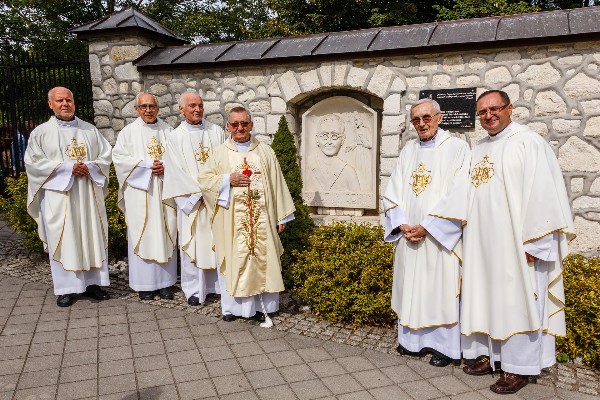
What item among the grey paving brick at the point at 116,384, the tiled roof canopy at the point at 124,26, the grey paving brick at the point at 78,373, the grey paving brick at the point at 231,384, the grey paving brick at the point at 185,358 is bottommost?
the grey paving brick at the point at 231,384

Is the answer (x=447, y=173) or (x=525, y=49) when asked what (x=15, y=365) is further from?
(x=525, y=49)

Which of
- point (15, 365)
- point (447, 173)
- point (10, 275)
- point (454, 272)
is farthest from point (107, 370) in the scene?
point (10, 275)

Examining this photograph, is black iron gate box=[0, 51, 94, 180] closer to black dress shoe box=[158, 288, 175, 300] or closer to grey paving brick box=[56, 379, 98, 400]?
black dress shoe box=[158, 288, 175, 300]

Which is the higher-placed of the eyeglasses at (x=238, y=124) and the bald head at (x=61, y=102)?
the bald head at (x=61, y=102)

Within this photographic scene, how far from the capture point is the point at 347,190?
6273 millimetres

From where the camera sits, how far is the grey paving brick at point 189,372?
136 inches

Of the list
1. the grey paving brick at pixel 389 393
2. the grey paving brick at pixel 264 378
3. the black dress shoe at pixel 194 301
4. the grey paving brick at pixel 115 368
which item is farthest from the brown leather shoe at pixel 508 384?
the black dress shoe at pixel 194 301

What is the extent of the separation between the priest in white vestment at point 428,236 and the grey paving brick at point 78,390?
2335 mm

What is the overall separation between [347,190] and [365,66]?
1590mm

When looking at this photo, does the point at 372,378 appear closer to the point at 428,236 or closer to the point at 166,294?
the point at 428,236

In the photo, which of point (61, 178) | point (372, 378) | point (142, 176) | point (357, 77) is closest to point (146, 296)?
point (142, 176)

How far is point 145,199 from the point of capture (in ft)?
16.9

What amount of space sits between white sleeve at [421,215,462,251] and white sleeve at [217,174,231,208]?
1867 millimetres

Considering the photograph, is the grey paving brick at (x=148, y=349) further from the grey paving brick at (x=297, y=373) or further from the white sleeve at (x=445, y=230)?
the white sleeve at (x=445, y=230)
